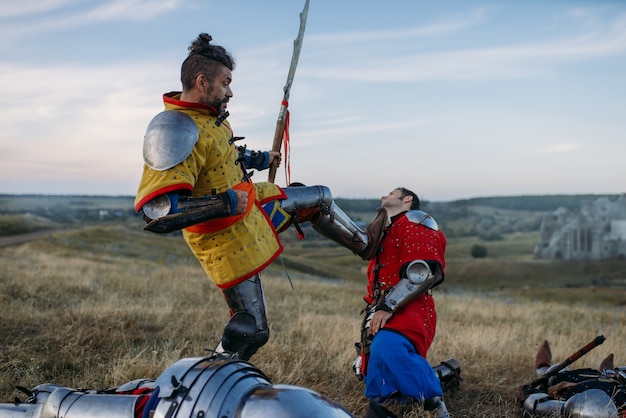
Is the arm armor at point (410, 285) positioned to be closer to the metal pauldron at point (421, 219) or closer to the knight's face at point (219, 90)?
the metal pauldron at point (421, 219)

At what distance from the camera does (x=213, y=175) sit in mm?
4074

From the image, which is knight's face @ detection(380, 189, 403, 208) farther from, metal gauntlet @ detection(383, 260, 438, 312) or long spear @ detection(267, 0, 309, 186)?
long spear @ detection(267, 0, 309, 186)

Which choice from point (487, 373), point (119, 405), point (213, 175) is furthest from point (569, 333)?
point (119, 405)

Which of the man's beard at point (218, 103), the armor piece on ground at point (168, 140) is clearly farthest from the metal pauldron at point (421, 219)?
the armor piece on ground at point (168, 140)

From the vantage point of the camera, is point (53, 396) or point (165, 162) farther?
point (165, 162)

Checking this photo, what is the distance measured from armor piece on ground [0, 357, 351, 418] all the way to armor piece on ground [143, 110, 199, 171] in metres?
1.27

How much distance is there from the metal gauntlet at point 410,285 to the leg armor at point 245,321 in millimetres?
989

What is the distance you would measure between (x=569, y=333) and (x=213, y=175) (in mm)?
8337

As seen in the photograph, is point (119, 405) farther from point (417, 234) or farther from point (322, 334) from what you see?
point (322, 334)

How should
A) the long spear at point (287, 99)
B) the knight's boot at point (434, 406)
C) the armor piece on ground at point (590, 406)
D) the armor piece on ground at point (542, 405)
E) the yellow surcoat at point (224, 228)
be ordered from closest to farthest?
the yellow surcoat at point (224, 228), the armor piece on ground at point (590, 406), the knight's boot at point (434, 406), the armor piece on ground at point (542, 405), the long spear at point (287, 99)

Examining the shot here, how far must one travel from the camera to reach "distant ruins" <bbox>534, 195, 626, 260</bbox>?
7581 centimetres

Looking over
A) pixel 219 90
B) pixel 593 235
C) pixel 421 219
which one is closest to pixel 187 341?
pixel 421 219

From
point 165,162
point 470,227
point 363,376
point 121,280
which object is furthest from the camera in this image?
point 470,227

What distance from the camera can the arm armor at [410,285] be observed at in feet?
15.3
